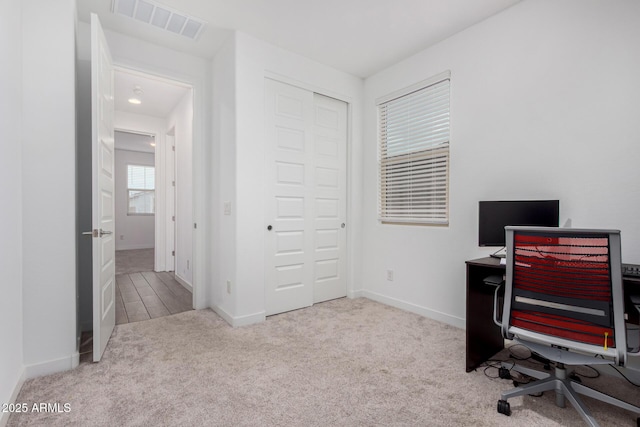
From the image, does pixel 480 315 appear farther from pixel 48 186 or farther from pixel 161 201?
pixel 161 201

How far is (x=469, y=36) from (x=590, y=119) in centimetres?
126

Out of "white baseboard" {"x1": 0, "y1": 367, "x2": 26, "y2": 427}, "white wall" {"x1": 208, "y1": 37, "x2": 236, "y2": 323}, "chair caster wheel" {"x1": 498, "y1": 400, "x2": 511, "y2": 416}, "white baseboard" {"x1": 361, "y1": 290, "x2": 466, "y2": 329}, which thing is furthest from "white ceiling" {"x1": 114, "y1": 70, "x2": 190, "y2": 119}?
"chair caster wheel" {"x1": 498, "y1": 400, "x2": 511, "y2": 416}

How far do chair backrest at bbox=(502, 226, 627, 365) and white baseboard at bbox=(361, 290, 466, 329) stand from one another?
122cm

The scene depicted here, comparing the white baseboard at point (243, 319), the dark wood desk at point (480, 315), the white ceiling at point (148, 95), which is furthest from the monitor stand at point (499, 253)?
the white ceiling at point (148, 95)

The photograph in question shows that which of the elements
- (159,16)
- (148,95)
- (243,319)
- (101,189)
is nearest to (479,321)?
(243,319)

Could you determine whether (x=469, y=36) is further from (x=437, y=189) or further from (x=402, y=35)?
(x=437, y=189)

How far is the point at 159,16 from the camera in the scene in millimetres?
2596

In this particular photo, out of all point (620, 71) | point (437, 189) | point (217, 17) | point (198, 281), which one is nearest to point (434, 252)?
point (437, 189)

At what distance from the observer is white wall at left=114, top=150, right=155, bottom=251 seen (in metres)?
8.16

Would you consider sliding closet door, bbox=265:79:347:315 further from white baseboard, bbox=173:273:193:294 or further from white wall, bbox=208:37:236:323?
white baseboard, bbox=173:273:193:294

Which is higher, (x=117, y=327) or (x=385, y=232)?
(x=385, y=232)

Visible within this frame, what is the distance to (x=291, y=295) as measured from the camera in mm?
→ 3254

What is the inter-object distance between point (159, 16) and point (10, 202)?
1.90m

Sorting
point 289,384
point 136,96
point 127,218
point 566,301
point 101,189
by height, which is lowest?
point 289,384
